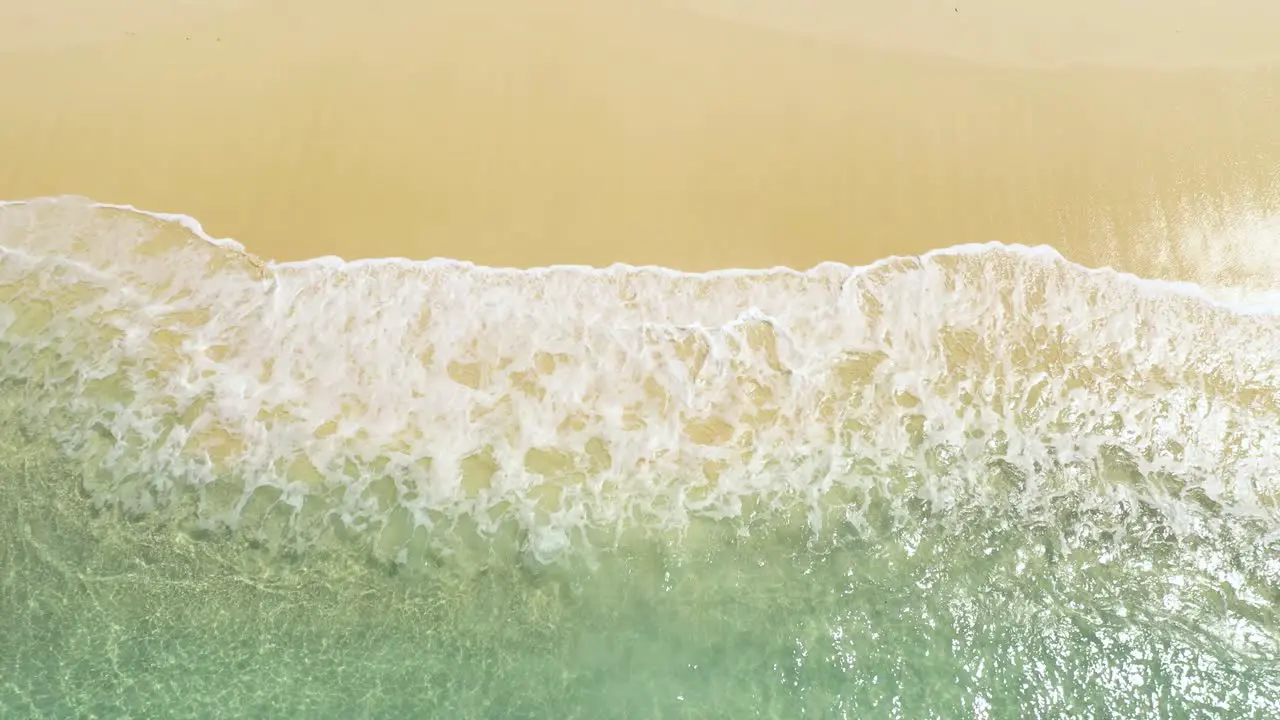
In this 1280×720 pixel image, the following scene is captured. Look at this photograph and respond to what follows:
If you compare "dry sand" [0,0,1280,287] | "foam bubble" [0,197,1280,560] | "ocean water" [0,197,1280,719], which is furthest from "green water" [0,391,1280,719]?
"dry sand" [0,0,1280,287]

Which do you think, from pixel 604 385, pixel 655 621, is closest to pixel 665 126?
pixel 604 385

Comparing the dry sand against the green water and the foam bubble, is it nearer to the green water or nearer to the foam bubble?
the foam bubble

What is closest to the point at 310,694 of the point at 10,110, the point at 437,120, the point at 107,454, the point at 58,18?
the point at 107,454

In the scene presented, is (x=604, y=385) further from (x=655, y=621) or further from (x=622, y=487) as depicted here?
(x=655, y=621)

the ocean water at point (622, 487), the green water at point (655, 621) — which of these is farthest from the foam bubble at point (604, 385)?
the green water at point (655, 621)

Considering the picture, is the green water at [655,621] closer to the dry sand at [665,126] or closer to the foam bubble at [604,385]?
the foam bubble at [604,385]

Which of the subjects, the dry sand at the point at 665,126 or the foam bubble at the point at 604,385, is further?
the dry sand at the point at 665,126
